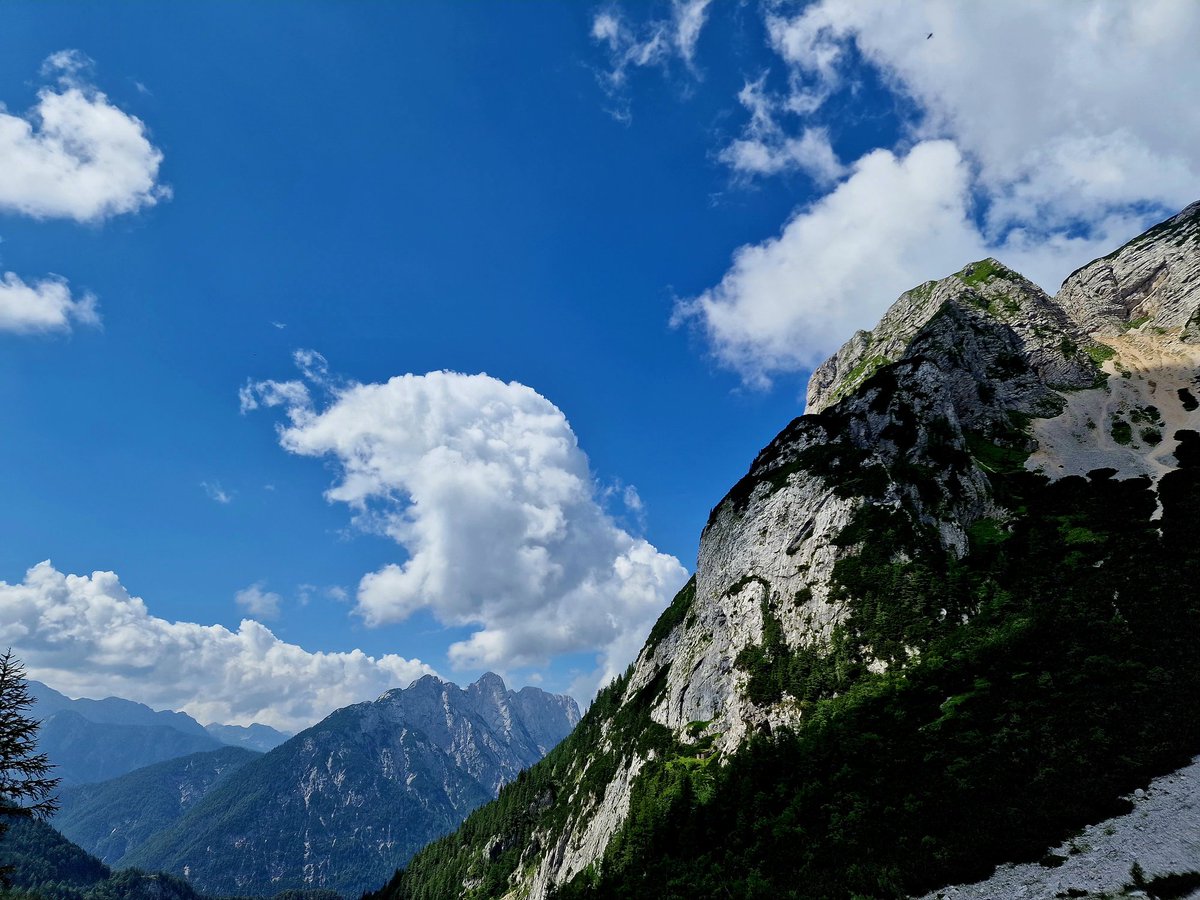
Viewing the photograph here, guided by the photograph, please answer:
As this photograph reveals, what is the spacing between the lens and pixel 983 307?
475 feet

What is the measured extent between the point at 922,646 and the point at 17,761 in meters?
65.3

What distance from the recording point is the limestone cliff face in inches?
2810

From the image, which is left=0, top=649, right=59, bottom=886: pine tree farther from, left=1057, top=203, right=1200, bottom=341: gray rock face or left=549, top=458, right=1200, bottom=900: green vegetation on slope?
left=1057, top=203, right=1200, bottom=341: gray rock face

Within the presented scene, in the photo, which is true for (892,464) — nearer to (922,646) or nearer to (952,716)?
(922,646)

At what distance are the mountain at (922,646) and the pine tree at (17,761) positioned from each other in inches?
1592

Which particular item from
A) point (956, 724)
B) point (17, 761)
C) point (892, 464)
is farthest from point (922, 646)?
point (17, 761)

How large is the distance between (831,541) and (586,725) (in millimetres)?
102398

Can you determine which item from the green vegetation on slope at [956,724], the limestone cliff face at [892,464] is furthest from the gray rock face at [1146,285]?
the green vegetation on slope at [956,724]

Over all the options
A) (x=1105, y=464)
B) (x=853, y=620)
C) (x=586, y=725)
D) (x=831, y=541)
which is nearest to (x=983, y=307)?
(x=1105, y=464)

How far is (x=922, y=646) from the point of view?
5612cm

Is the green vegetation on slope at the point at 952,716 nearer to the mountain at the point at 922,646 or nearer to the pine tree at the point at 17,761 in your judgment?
the mountain at the point at 922,646

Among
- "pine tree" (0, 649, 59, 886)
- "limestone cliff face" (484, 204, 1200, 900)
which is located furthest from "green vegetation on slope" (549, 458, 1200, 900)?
"pine tree" (0, 649, 59, 886)

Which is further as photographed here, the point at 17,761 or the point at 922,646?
the point at 922,646

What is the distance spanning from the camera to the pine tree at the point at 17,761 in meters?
22.1
